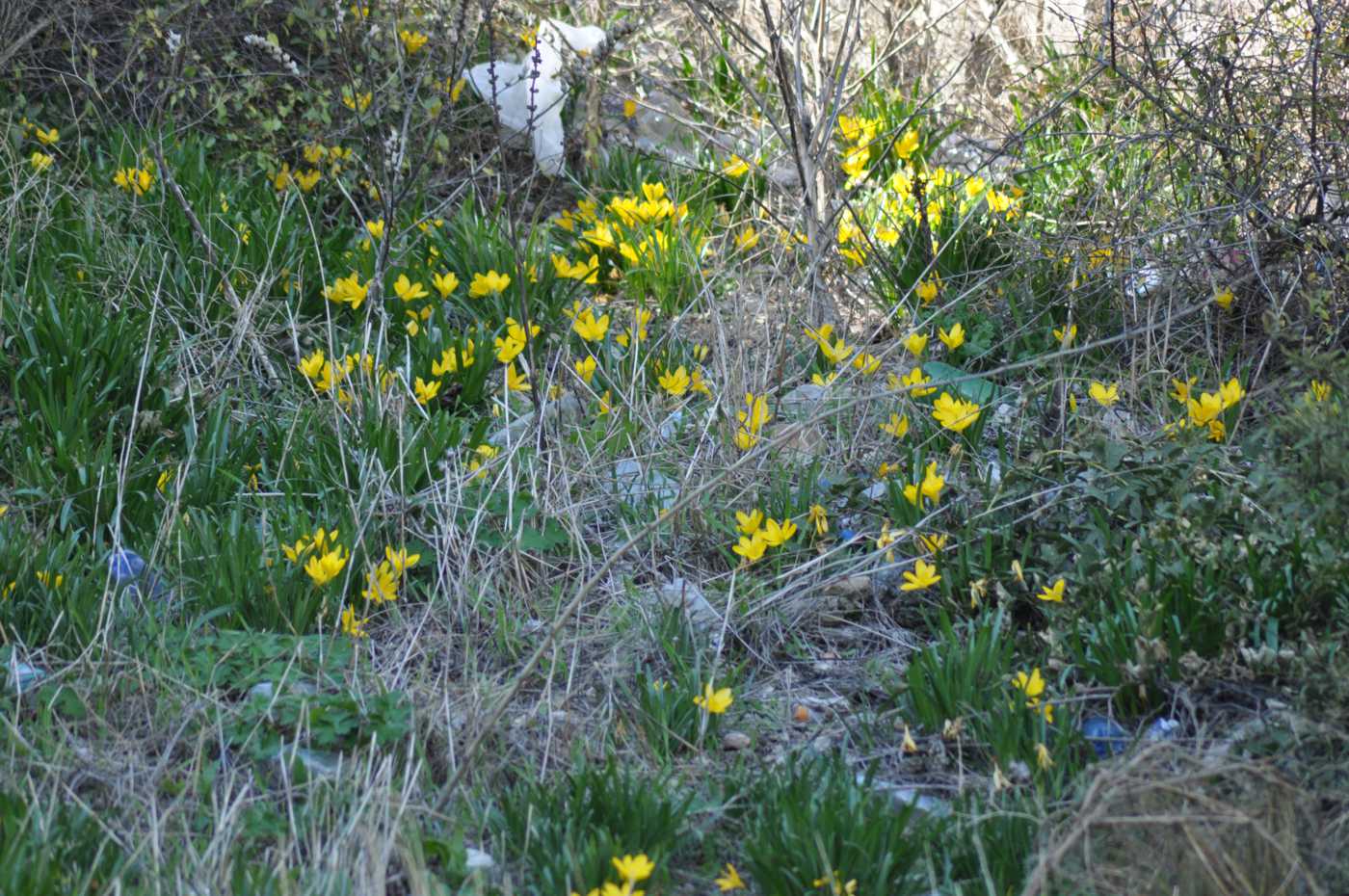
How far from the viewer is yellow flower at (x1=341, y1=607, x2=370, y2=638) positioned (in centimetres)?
265

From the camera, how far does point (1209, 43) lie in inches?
139

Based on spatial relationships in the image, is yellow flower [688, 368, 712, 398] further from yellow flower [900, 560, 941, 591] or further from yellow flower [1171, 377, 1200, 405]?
yellow flower [1171, 377, 1200, 405]

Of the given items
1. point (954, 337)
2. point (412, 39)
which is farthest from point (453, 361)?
point (412, 39)

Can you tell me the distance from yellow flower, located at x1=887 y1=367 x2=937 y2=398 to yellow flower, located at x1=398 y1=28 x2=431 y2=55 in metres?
1.97

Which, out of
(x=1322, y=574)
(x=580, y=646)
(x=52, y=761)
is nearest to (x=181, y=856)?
(x=52, y=761)

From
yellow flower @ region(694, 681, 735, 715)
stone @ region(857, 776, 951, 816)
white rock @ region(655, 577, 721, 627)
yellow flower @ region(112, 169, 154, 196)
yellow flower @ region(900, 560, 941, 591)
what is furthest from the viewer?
yellow flower @ region(112, 169, 154, 196)

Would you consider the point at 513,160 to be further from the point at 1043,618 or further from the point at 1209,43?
the point at 1043,618

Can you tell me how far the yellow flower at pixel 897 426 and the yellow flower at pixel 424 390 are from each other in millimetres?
1077

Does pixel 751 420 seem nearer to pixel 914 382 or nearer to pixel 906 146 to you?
pixel 914 382

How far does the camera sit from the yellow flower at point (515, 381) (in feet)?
10.8

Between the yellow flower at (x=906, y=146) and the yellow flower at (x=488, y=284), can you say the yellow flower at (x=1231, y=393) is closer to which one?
the yellow flower at (x=906, y=146)

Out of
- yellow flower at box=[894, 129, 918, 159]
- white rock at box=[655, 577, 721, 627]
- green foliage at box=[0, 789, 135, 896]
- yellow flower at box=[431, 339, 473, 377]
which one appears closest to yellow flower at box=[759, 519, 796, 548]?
white rock at box=[655, 577, 721, 627]

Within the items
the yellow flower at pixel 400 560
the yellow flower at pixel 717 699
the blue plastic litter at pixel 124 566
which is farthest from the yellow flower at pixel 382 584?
the yellow flower at pixel 717 699

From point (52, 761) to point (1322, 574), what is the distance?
2.12m
